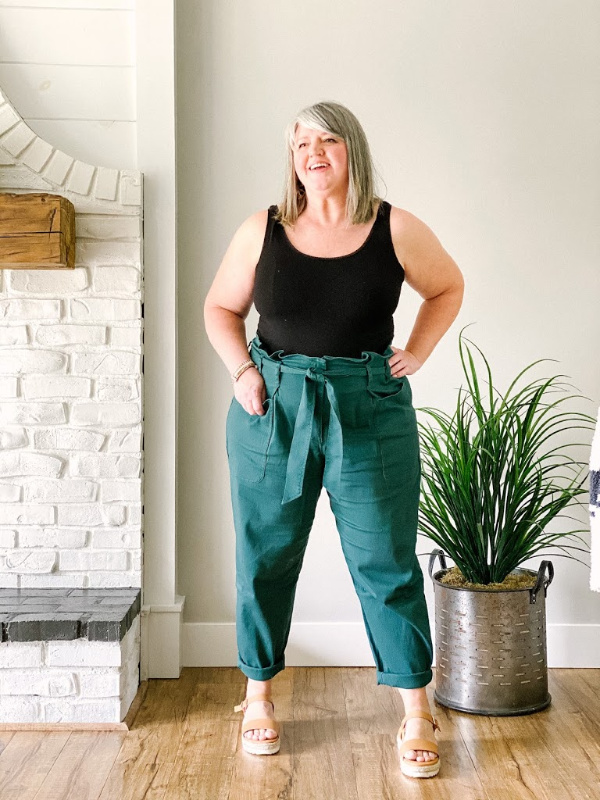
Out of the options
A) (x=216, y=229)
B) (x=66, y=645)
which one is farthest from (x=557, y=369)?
(x=66, y=645)

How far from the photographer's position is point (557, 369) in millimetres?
2623

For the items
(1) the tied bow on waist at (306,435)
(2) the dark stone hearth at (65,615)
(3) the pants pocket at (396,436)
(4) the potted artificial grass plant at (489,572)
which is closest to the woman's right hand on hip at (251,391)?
(1) the tied bow on waist at (306,435)

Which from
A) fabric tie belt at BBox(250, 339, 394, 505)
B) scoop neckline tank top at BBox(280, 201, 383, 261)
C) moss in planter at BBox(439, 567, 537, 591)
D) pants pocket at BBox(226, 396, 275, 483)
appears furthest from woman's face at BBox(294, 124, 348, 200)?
moss in planter at BBox(439, 567, 537, 591)

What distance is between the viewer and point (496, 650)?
2.21m

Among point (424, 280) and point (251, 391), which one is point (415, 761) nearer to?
point (251, 391)

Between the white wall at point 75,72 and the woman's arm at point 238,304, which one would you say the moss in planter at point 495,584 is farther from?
the white wall at point 75,72

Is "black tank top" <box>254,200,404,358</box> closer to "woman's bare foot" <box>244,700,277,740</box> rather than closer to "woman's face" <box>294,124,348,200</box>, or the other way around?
"woman's face" <box>294,124,348,200</box>

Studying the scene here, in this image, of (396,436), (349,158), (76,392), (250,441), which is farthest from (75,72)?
(396,436)

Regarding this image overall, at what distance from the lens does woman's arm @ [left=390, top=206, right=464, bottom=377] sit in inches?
76.5

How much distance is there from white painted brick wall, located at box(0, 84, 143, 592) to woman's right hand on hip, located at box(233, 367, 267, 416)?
553mm

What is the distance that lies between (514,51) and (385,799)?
2.08 meters

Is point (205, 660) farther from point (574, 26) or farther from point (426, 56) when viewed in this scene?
point (574, 26)

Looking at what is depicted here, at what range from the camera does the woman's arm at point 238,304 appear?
197cm

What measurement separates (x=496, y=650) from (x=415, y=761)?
438 mm
